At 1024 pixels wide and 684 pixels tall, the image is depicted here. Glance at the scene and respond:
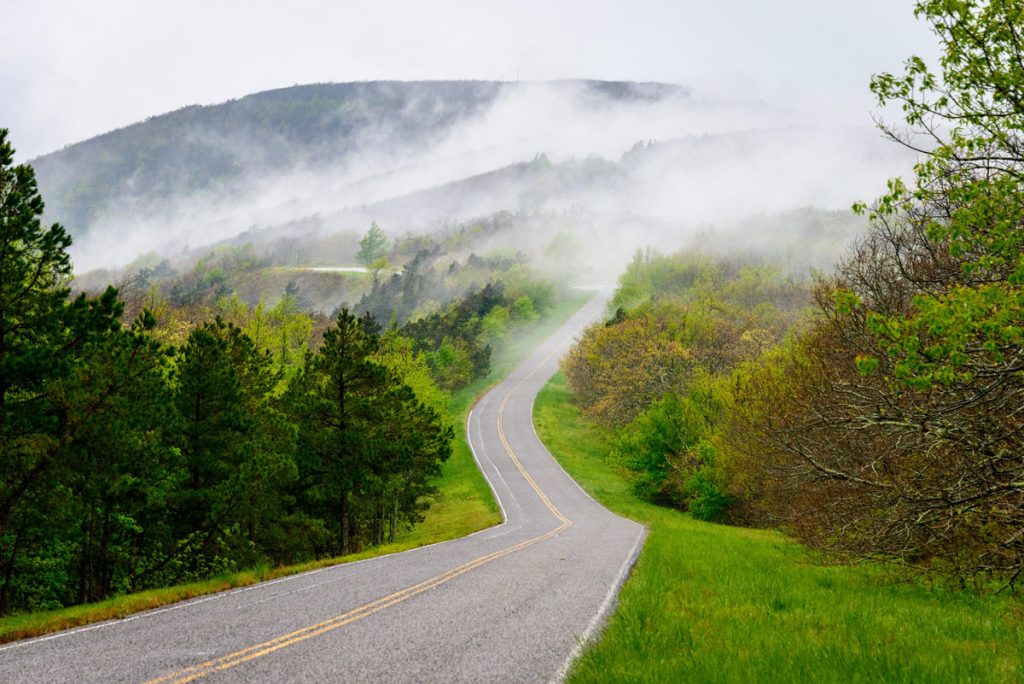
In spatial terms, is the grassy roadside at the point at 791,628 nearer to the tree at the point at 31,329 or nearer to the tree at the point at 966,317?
the tree at the point at 966,317

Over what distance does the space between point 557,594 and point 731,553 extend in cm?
907

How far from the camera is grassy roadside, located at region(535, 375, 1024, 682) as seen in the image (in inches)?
270

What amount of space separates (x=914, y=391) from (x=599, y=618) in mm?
7828

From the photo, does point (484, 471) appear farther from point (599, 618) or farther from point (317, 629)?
point (317, 629)

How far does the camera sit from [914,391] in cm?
1338

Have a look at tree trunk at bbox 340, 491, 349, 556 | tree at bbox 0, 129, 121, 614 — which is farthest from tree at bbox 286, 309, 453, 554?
tree at bbox 0, 129, 121, 614

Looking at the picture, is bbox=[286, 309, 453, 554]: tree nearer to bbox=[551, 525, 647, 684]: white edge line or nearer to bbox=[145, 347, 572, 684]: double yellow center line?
bbox=[145, 347, 572, 684]: double yellow center line

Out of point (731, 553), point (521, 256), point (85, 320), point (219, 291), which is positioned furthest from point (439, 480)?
point (219, 291)

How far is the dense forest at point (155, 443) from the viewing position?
15562 mm

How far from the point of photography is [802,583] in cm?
1541

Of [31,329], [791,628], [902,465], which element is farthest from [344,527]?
[791,628]

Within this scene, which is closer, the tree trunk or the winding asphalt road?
the winding asphalt road

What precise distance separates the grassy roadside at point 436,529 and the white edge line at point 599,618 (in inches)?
354

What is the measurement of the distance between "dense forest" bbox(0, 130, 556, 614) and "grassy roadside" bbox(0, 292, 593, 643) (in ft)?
9.47
